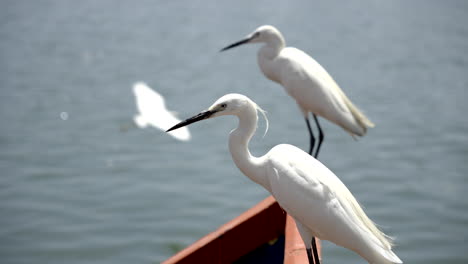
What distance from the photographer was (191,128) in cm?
831

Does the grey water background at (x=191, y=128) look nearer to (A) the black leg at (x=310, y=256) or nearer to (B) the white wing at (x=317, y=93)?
(B) the white wing at (x=317, y=93)

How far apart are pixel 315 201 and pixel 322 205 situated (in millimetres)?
40

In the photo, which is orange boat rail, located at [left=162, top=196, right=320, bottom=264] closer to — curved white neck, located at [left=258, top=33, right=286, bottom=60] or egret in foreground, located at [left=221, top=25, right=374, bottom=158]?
egret in foreground, located at [left=221, top=25, right=374, bottom=158]

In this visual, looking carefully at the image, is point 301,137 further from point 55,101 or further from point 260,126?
point 55,101

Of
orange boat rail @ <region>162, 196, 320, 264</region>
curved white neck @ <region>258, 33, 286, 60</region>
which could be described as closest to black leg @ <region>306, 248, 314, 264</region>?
orange boat rail @ <region>162, 196, 320, 264</region>

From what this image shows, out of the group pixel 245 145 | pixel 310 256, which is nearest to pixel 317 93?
pixel 245 145

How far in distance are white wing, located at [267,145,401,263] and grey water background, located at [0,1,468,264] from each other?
8.76 ft

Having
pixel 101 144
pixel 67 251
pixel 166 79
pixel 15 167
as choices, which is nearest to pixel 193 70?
pixel 166 79

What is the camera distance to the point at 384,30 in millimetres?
13094

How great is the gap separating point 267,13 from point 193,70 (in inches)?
167

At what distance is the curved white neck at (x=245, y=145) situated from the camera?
307 cm

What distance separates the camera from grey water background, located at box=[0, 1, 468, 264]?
5.84m

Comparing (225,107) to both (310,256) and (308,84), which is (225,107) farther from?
(308,84)

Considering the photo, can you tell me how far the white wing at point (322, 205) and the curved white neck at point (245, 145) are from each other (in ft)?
0.52
